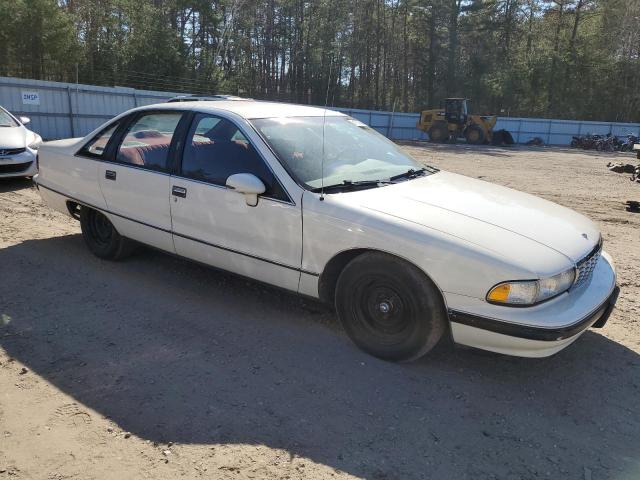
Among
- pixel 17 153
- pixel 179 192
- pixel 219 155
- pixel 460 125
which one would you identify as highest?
pixel 219 155

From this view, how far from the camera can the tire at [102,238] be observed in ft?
16.4

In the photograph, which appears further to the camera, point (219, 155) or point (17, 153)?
point (17, 153)

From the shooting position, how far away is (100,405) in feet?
9.48

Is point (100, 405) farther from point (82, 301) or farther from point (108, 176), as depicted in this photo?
point (108, 176)

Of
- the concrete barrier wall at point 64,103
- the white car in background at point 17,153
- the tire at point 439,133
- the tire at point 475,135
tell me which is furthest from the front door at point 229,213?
the tire at point 475,135

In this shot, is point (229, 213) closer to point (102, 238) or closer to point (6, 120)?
point (102, 238)

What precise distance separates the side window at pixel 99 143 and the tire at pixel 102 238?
1.87 ft

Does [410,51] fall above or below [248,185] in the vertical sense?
above

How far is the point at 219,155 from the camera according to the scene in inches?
158

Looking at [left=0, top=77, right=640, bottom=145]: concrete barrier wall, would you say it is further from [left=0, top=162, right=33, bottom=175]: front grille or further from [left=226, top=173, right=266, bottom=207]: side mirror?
[left=226, top=173, right=266, bottom=207]: side mirror

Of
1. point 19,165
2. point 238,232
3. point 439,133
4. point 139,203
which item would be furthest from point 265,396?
point 439,133

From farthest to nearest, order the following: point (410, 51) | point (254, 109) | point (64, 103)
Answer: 1. point (410, 51)
2. point (64, 103)
3. point (254, 109)

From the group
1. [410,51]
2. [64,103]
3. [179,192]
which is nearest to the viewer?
[179,192]

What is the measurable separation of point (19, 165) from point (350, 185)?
6.99 meters
